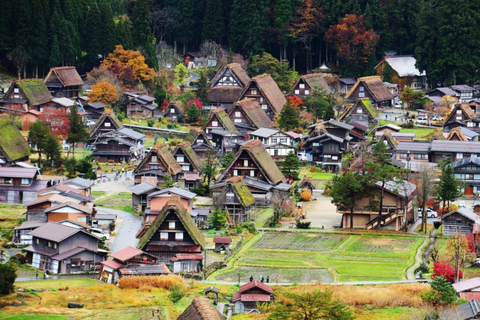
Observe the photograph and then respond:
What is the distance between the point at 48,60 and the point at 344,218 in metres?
32.5

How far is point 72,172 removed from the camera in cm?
6262

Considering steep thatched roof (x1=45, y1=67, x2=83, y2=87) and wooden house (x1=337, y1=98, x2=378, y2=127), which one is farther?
steep thatched roof (x1=45, y1=67, x2=83, y2=87)

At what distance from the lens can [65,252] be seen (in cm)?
4747

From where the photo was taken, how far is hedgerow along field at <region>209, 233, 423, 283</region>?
153ft

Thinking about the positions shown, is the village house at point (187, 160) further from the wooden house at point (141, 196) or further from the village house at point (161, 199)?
the village house at point (161, 199)

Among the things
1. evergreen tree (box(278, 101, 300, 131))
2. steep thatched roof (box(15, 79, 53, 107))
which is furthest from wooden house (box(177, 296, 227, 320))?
steep thatched roof (box(15, 79, 53, 107))

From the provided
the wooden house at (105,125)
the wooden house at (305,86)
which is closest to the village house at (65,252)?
the wooden house at (105,125)

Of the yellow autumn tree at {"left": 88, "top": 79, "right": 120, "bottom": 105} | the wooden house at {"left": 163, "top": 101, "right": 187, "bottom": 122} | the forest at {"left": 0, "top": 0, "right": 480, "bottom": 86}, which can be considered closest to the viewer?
the yellow autumn tree at {"left": 88, "top": 79, "right": 120, "bottom": 105}

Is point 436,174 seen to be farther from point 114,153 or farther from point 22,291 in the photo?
point 22,291

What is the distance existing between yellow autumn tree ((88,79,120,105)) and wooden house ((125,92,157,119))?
1.01 meters

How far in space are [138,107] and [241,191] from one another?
22120 mm

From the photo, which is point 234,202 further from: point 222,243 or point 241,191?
point 222,243

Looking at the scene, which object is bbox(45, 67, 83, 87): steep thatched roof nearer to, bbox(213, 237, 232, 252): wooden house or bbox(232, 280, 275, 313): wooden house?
bbox(213, 237, 232, 252): wooden house

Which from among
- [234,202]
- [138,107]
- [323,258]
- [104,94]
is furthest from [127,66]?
[323,258]
